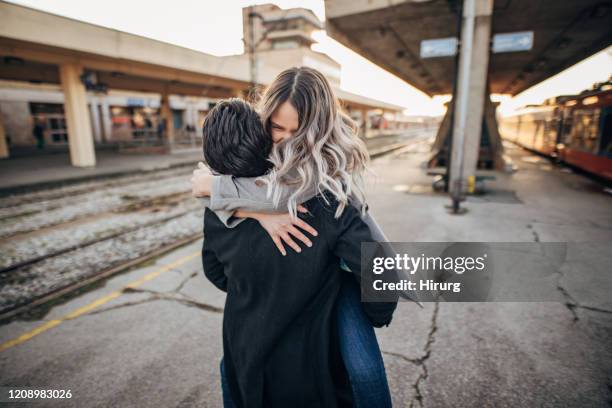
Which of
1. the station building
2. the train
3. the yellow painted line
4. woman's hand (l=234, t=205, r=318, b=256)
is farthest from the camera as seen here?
the station building

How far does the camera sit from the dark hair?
111 centimetres

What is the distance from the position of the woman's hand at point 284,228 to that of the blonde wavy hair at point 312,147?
36mm

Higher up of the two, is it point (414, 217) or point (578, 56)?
point (578, 56)

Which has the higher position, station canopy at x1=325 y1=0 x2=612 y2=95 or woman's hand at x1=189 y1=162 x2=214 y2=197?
station canopy at x1=325 y1=0 x2=612 y2=95

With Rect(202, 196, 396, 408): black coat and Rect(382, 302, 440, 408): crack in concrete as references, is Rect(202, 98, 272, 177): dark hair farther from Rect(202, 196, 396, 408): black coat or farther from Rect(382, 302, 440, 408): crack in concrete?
Rect(382, 302, 440, 408): crack in concrete

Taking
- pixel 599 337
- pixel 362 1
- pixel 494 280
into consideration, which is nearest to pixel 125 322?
pixel 494 280

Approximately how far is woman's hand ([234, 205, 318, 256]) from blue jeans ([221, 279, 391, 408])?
1.14ft

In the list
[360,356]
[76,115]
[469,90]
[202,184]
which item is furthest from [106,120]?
[360,356]

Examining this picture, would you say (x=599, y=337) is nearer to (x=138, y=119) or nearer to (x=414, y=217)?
(x=414, y=217)

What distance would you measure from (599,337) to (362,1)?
944cm

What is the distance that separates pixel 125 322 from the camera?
130 inches

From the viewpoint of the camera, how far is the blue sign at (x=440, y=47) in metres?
8.30

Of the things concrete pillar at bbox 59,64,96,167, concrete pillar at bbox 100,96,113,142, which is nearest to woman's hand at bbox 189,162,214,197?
concrete pillar at bbox 59,64,96,167

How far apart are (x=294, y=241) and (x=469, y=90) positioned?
8.89m
